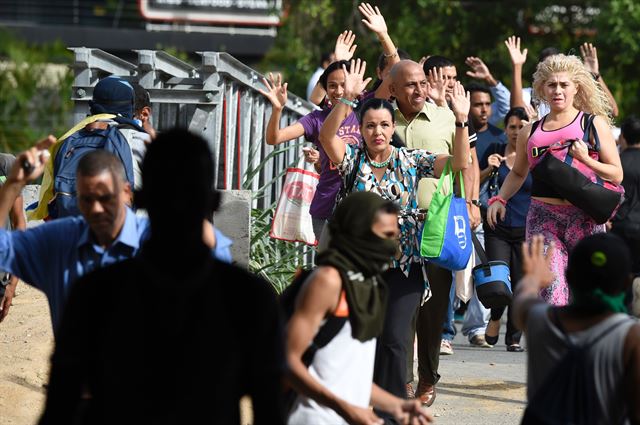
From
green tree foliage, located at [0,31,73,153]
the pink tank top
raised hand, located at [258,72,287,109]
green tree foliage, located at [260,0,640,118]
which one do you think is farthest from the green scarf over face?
green tree foliage, located at [0,31,73,153]

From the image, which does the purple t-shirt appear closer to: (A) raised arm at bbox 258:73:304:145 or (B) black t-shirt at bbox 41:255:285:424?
(A) raised arm at bbox 258:73:304:145

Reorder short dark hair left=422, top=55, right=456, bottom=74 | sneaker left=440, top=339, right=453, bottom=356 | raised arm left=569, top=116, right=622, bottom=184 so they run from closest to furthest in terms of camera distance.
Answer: raised arm left=569, top=116, right=622, bottom=184 < short dark hair left=422, top=55, right=456, bottom=74 < sneaker left=440, top=339, right=453, bottom=356

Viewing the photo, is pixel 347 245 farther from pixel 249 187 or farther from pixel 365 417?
pixel 249 187

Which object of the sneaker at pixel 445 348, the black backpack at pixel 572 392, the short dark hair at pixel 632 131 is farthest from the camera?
the short dark hair at pixel 632 131

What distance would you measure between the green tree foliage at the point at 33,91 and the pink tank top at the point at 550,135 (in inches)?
719

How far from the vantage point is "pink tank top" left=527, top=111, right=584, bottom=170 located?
25.1 feet

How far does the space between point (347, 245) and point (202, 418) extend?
4.63ft

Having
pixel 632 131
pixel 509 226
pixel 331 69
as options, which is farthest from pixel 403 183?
pixel 632 131

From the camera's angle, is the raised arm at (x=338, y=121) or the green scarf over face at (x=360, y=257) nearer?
the green scarf over face at (x=360, y=257)

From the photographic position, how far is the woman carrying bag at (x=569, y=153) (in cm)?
760

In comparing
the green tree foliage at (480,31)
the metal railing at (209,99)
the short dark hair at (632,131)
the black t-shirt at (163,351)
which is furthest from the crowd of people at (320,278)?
the green tree foliage at (480,31)

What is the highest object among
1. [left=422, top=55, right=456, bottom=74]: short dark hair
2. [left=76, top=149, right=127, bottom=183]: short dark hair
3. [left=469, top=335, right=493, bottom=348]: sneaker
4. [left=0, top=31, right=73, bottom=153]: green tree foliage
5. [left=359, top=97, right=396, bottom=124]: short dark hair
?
[left=422, top=55, right=456, bottom=74]: short dark hair

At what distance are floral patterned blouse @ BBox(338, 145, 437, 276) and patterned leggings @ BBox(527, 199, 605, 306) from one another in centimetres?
100

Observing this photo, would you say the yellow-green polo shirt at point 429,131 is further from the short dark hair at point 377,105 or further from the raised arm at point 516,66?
the raised arm at point 516,66
